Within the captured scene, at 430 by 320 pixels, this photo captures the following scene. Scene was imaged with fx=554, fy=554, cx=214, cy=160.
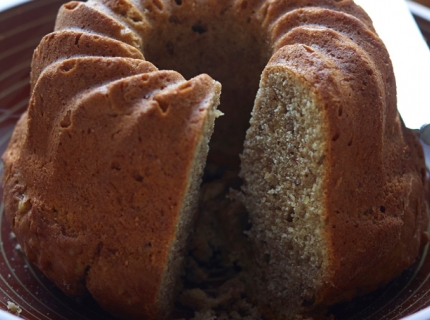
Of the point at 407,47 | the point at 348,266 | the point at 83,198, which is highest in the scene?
the point at 407,47

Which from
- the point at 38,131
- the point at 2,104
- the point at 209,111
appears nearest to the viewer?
the point at 209,111

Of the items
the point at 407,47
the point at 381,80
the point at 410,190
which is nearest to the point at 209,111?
the point at 381,80

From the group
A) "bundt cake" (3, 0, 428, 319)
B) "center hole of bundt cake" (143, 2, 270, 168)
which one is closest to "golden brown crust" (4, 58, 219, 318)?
"bundt cake" (3, 0, 428, 319)

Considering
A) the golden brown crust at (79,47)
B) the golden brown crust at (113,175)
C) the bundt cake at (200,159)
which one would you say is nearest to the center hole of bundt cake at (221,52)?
the bundt cake at (200,159)

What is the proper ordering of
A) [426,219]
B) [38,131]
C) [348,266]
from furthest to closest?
[426,219] < [38,131] < [348,266]

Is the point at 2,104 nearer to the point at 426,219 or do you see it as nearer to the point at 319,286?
the point at 319,286

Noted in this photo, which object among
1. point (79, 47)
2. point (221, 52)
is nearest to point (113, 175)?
point (79, 47)

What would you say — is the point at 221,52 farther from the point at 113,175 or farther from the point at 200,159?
the point at 113,175
